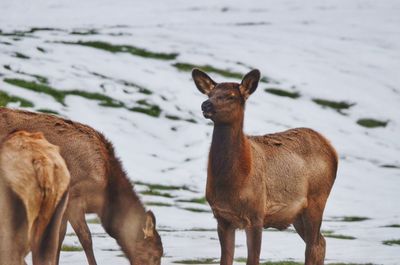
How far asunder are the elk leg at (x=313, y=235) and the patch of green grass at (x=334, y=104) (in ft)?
136

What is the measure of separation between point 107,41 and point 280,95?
15.0 meters

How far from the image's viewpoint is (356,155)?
48750mm

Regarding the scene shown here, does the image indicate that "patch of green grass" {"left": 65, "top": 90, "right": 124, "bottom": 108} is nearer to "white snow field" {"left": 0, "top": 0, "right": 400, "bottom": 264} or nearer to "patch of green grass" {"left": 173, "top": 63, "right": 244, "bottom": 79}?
"white snow field" {"left": 0, "top": 0, "right": 400, "bottom": 264}

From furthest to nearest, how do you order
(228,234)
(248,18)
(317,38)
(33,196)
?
(248,18) → (317,38) → (228,234) → (33,196)

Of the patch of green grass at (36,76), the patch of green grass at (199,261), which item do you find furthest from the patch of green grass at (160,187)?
the patch of green grass at (199,261)

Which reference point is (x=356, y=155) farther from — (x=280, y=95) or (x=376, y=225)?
(x=376, y=225)

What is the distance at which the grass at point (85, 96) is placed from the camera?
50562mm

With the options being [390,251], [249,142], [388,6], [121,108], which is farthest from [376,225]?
[388,6]

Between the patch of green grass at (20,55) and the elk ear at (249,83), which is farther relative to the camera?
the patch of green grass at (20,55)

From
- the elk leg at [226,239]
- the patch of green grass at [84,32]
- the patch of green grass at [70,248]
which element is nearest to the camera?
the elk leg at [226,239]

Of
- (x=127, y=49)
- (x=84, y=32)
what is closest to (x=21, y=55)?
(x=127, y=49)

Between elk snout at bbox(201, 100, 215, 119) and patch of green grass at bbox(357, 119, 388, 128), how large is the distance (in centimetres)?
4132

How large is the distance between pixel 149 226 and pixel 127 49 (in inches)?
2036

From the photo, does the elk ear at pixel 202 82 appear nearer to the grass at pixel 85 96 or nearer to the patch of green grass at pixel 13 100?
the patch of green grass at pixel 13 100
